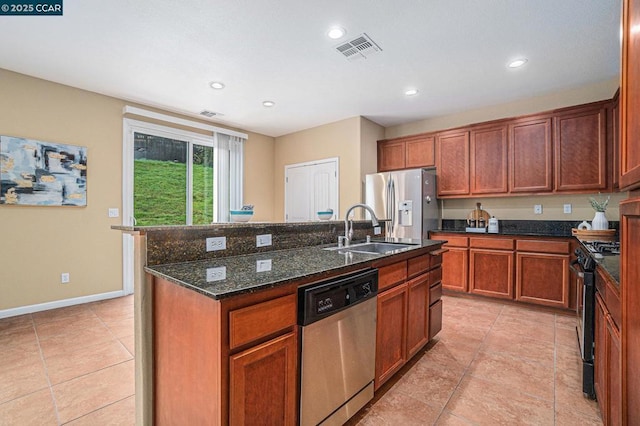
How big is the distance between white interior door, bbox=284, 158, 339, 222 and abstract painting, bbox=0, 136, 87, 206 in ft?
10.2

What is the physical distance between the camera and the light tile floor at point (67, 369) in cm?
173

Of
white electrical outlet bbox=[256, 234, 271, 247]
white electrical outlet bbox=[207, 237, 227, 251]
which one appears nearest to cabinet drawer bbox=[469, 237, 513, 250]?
white electrical outlet bbox=[256, 234, 271, 247]

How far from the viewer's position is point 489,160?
13.4 feet

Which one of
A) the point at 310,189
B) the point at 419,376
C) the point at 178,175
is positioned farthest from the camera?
the point at 310,189

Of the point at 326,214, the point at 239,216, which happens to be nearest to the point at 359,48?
the point at 326,214

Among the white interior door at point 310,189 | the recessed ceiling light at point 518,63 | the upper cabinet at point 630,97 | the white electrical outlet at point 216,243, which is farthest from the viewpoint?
the white interior door at point 310,189

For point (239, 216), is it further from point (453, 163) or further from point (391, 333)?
point (453, 163)

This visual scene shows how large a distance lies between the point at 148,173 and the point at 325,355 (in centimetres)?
413

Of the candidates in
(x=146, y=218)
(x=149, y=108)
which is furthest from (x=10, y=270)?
(x=149, y=108)

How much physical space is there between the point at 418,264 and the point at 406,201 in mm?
2187

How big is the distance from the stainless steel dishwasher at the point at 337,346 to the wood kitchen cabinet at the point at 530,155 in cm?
319

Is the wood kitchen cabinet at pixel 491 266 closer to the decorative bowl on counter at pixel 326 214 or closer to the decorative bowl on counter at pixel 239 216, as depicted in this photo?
the decorative bowl on counter at pixel 326 214

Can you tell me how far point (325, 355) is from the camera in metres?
1.44

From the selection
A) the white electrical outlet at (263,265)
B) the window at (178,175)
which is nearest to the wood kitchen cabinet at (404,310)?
the white electrical outlet at (263,265)
